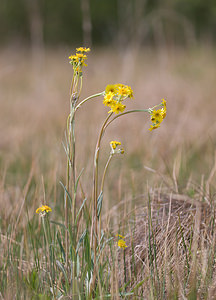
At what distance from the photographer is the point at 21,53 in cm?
1121

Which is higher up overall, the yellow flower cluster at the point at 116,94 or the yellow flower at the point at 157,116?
the yellow flower cluster at the point at 116,94

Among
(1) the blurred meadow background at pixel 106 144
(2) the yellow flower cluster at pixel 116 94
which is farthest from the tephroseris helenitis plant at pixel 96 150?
(1) the blurred meadow background at pixel 106 144

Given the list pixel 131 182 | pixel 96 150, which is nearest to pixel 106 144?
pixel 131 182

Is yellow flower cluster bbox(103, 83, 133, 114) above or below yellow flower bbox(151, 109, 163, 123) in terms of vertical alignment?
above

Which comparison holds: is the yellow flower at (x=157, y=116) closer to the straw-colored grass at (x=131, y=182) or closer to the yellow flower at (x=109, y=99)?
the yellow flower at (x=109, y=99)

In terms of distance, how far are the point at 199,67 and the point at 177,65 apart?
21.2 inches

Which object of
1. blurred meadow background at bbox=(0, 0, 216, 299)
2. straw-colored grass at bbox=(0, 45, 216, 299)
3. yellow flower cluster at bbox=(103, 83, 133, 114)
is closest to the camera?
yellow flower cluster at bbox=(103, 83, 133, 114)

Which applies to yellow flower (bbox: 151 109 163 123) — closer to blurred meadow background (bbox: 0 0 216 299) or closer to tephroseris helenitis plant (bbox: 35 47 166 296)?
tephroseris helenitis plant (bbox: 35 47 166 296)

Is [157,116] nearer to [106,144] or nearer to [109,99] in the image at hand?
[109,99]

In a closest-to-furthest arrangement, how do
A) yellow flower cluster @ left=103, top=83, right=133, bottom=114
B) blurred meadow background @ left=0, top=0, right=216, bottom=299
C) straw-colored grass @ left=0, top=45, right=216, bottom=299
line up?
yellow flower cluster @ left=103, top=83, right=133, bottom=114
straw-colored grass @ left=0, top=45, right=216, bottom=299
blurred meadow background @ left=0, top=0, right=216, bottom=299

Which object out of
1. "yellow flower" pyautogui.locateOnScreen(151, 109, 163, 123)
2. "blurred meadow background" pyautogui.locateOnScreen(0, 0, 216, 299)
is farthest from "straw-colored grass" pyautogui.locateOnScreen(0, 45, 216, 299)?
"yellow flower" pyautogui.locateOnScreen(151, 109, 163, 123)

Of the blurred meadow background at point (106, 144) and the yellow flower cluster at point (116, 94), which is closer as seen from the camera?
the yellow flower cluster at point (116, 94)

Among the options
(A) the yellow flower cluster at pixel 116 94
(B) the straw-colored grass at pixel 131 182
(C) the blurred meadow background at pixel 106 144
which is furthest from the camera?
(C) the blurred meadow background at pixel 106 144

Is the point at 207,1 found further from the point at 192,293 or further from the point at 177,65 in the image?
the point at 192,293
